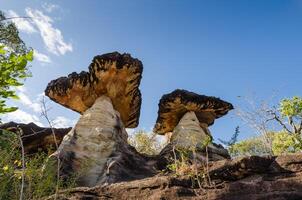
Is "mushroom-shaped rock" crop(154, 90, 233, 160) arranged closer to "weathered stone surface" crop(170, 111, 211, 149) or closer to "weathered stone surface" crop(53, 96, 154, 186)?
"weathered stone surface" crop(170, 111, 211, 149)

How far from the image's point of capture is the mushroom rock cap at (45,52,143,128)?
13.1 m

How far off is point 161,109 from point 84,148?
5.21 meters

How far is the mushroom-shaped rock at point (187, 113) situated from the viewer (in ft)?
46.6

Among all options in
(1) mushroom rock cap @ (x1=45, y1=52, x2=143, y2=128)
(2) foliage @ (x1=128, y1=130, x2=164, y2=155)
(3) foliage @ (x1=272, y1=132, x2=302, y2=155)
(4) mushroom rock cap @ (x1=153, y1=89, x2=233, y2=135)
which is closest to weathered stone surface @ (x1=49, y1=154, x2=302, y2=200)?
(1) mushroom rock cap @ (x1=45, y1=52, x2=143, y2=128)

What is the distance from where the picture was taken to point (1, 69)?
15.9 ft

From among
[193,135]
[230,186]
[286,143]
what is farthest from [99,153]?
[286,143]

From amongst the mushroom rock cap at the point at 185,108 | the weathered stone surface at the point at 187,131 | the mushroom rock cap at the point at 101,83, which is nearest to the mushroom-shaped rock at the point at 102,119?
the mushroom rock cap at the point at 101,83

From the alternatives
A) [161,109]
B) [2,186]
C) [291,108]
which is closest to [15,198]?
[2,186]

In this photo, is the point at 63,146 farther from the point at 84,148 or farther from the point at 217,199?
the point at 217,199

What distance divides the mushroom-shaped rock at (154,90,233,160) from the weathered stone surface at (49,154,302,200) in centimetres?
731

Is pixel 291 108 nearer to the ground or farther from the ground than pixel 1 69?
farther from the ground

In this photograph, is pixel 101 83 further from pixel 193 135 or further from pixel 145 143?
pixel 145 143

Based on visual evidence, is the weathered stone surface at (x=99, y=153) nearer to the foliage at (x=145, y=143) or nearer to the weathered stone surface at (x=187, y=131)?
the weathered stone surface at (x=187, y=131)

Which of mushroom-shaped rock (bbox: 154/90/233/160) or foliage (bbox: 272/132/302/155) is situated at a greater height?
mushroom-shaped rock (bbox: 154/90/233/160)
